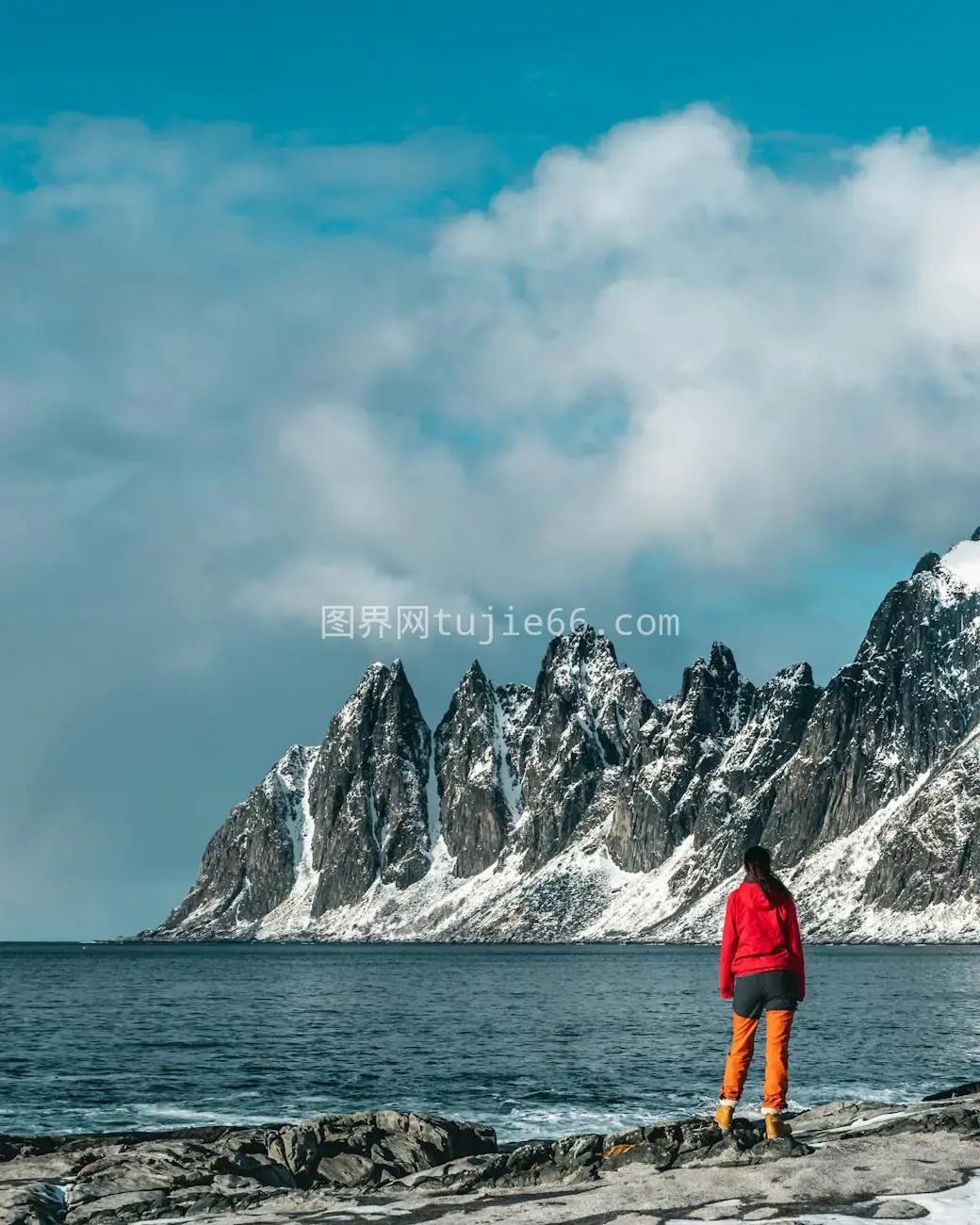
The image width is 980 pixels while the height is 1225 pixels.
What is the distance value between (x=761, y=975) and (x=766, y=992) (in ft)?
0.83

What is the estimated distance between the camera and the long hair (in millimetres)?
19828

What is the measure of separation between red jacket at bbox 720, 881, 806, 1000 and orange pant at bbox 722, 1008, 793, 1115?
526mm

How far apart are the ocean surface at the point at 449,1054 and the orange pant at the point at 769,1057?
1748 cm

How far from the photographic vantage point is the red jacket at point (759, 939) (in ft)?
64.8

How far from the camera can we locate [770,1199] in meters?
15.1

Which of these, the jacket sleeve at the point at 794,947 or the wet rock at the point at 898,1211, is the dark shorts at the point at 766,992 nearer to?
the jacket sleeve at the point at 794,947

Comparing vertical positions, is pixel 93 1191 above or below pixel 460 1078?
above

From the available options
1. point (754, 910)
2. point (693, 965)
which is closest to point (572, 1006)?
point (754, 910)

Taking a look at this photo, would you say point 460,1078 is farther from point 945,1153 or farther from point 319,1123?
point 945,1153

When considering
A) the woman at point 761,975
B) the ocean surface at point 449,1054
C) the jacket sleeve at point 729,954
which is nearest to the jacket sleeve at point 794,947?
the woman at point 761,975

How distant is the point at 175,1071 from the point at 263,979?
108m

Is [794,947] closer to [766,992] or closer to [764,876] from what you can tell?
[766,992]

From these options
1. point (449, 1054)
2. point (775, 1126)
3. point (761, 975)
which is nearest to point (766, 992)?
point (761, 975)

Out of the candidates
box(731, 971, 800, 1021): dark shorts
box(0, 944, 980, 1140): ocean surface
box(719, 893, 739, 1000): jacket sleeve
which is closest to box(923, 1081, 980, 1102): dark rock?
box(731, 971, 800, 1021): dark shorts
